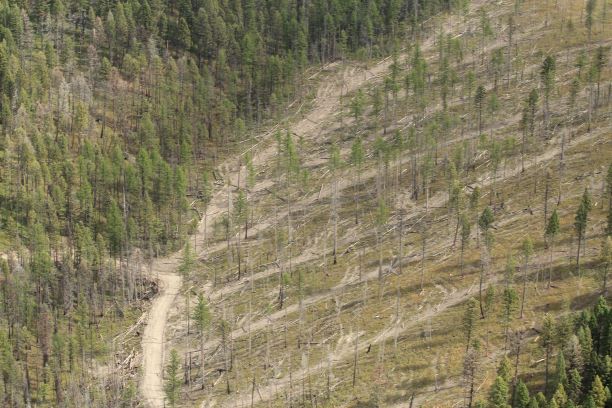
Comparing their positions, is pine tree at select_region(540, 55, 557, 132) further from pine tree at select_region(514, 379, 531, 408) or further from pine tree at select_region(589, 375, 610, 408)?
pine tree at select_region(589, 375, 610, 408)

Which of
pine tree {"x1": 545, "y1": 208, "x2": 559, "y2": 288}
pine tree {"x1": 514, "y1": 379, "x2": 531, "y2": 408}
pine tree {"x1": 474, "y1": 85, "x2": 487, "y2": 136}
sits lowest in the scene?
pine tree {"x1": 514, "y1": 379, "x2": 531, "y2": 408}

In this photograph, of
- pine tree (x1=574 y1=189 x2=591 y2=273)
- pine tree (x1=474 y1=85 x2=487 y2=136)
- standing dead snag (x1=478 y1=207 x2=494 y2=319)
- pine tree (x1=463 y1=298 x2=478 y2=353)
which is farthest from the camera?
pine tree (x1=474 y1=85 x2=487 y2=136)

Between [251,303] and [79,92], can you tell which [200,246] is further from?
[79,92]

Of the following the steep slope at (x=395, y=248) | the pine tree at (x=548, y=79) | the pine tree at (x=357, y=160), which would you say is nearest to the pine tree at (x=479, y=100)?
the steep slope at (x=395, y=248)

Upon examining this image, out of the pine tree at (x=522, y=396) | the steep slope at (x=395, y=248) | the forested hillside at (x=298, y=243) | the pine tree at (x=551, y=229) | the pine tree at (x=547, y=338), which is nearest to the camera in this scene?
the pine tree at (x=522, y=396)

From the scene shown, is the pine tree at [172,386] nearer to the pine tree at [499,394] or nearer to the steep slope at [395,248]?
the steep slope at [395,248]

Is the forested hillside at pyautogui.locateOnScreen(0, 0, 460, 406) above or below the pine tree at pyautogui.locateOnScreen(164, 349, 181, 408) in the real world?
above

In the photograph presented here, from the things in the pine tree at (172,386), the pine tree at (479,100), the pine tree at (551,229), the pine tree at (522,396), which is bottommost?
the pine tree at (172,386)

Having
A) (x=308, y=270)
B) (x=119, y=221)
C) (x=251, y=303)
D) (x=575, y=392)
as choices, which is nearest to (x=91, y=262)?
(x=119, y=221)

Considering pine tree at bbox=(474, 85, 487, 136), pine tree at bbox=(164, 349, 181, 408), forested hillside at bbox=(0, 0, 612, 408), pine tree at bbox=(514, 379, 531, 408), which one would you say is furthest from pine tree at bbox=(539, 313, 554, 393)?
pine tree at bbox=(474, 85, 487, 136)
